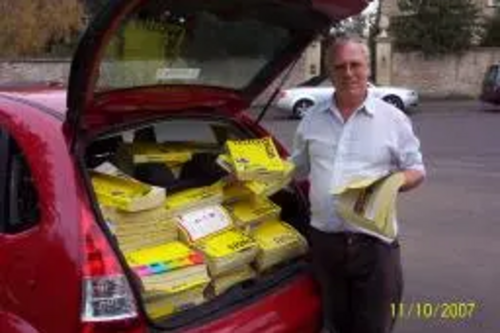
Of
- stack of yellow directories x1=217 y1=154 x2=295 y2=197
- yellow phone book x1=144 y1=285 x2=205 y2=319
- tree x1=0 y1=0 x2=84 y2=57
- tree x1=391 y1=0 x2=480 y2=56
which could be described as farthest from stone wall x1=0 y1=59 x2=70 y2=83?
yellow phone book x1=144 y1=285 x2=205 y2=319

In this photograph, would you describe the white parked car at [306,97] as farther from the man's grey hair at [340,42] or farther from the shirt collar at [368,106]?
the shirt collar at [368,106]

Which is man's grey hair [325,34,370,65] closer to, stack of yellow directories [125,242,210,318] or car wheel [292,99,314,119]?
stack of yellow directories [125,242,210,318]

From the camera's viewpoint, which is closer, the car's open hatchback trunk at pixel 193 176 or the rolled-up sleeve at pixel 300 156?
the car's open hatchback trunk at pixel 193 176

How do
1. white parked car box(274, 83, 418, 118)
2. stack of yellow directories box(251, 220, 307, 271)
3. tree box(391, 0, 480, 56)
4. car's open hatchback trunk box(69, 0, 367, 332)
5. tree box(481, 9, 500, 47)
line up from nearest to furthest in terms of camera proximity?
car's open hatchback trunk box(69, 0, 367, 332), stack of yellow directories box(251, 220, 307, 271), white parked car box(274, 83, 418, 118), tree box(391, 0, 480, 56), tree box(481, 9, 500, 47)

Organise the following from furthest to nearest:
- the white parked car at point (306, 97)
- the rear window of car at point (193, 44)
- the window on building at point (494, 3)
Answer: the window on building at point (494, 3), the white parked car at point (306, 97), the rear window of car at point (193, 44)

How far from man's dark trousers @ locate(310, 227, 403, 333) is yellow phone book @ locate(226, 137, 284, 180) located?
1.12 ft

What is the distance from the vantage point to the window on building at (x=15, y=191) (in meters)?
3.79

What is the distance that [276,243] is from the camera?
14.5ft

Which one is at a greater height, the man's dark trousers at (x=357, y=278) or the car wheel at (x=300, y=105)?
the man's dark trousers at (x=357, y=278)

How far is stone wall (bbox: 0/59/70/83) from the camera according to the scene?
3169 centimetres

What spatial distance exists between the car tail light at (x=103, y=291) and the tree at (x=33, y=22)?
25.3m
